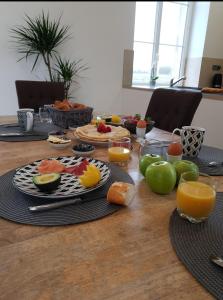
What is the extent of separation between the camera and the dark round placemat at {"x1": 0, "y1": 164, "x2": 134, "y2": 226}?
537 millimetres

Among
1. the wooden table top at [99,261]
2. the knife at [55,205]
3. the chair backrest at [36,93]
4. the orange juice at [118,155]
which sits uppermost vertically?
the chair backrest at [36,93]

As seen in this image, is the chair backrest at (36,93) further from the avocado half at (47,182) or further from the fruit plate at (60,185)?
the avocado half at (47,182)

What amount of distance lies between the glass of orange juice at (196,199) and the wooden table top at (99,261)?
5 centimetres

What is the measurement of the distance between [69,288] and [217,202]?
0.44 meters

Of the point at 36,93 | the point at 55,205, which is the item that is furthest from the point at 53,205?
the point at 36,93

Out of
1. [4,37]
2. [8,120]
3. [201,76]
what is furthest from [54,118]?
[201,76]

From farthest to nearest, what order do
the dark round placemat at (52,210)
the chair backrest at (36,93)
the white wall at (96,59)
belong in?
the white wall at (96,59) → the chair backrest at (36,93) → the dark round placemat at (52,210)

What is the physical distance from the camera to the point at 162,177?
25.2 inches

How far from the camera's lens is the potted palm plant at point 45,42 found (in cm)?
250

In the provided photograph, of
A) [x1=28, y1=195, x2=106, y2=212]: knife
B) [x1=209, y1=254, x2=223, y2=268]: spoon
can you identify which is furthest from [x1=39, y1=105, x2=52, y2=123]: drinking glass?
[x1=209, y1=254, x2=223, y2=268]: spoon

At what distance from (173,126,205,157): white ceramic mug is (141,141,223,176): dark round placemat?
2 cm

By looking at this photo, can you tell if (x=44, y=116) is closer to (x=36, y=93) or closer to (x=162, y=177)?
(x=36, y=93)

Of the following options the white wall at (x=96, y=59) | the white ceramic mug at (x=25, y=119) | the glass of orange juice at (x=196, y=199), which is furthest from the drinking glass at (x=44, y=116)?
the white wall at (x=96, y=59)

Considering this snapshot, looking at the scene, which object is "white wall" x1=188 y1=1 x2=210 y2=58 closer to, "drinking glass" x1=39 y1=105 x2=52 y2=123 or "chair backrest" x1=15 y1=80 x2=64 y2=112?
"chair backrest" x1=15 y1=80 x2=64 y2=112
